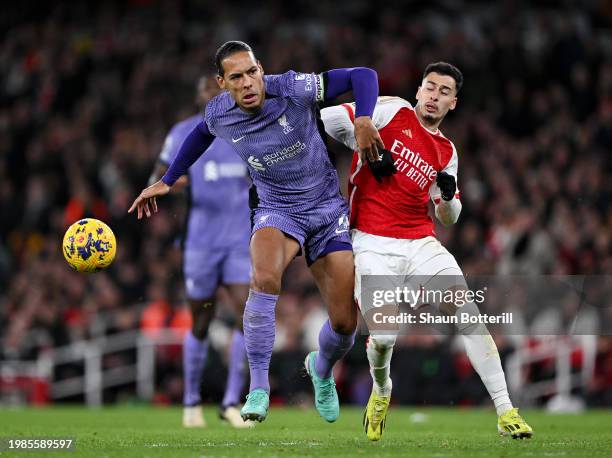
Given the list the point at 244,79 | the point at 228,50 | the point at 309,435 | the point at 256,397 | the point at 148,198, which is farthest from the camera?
the point at 309,435

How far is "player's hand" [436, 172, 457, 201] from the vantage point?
8.08 meters

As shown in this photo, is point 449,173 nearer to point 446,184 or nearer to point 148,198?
point 446,184

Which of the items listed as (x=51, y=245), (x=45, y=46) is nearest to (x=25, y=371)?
(x=51, y=245)

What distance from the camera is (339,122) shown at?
8.14 m

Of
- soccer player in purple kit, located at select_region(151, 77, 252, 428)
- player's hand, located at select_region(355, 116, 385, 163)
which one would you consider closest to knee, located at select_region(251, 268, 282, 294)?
player's hand, located at select_region(355, 116, 385, 163)

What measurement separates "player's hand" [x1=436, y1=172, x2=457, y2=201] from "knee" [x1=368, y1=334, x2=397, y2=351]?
1.05 m

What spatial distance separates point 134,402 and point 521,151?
6571mm

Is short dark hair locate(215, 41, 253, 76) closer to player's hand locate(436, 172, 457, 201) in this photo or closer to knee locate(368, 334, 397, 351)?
player's hand locate(436, 172, 457, 201)

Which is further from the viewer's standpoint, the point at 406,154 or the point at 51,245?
the point at 51,245

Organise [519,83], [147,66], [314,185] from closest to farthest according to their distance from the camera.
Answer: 1. [314,185]
2. [519,83]
3. [147,66]

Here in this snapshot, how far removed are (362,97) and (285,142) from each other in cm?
60

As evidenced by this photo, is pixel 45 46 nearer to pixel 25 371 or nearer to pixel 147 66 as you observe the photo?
pixel 147 66

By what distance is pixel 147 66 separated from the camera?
20484 mm

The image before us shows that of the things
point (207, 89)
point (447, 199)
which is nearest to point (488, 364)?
point (447, 199)
